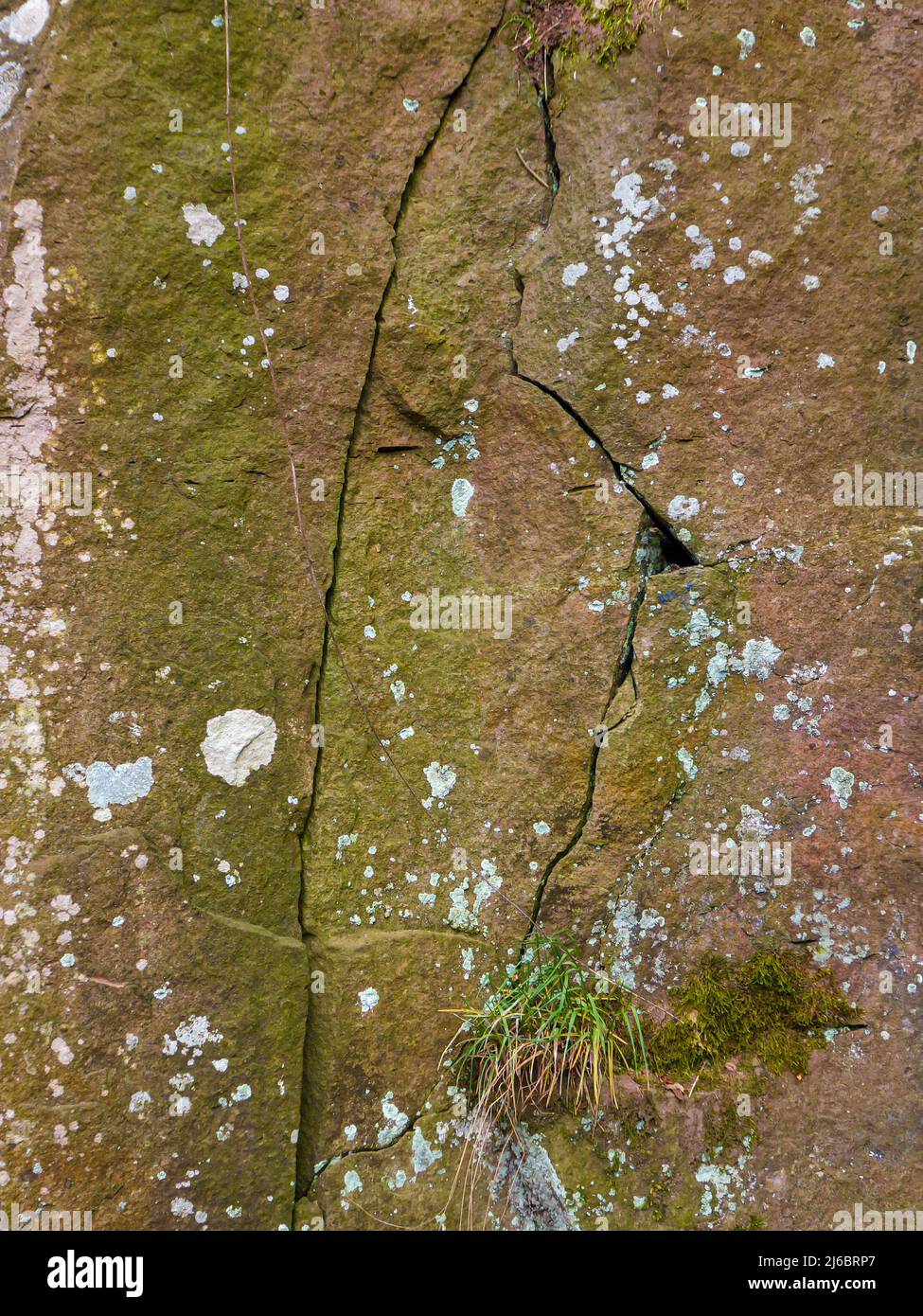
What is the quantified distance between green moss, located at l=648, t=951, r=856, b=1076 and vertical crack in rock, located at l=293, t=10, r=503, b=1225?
115cm

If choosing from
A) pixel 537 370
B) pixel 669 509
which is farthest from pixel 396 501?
pixel 669 509

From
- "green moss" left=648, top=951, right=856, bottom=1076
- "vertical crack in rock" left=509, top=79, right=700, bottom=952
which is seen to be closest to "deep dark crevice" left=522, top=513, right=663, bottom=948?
"vertical crack in rock" left=509, top=79, right=700, bottom=952

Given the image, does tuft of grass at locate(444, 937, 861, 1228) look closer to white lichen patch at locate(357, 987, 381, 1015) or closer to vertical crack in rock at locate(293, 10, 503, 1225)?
white lichen patch at locate(357, 987, 381, 1015)

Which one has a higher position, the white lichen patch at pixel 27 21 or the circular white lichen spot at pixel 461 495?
the white lichen patch at pixel 27 21

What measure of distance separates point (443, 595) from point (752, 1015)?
1645 mm

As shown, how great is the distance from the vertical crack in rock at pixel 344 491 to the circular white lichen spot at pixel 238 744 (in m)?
0.16

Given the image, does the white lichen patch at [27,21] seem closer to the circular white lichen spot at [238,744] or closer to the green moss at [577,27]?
the green moss at [577,27]

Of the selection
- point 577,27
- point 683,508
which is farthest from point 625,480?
point 577,27

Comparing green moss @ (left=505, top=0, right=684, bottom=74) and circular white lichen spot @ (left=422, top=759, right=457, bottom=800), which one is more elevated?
green moss @ (left=505, top=0, right=684, bottom=74)

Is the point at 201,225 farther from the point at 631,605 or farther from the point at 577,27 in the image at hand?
the point at 631,605

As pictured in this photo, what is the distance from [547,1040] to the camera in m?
2.72

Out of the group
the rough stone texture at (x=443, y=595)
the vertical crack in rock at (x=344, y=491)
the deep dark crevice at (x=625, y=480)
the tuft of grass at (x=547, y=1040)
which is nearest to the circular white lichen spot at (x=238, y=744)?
the rough stone texture at (x=443, y=595)

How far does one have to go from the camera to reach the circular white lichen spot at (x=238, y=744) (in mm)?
2674

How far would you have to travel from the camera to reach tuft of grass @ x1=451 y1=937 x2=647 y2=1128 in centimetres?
271
